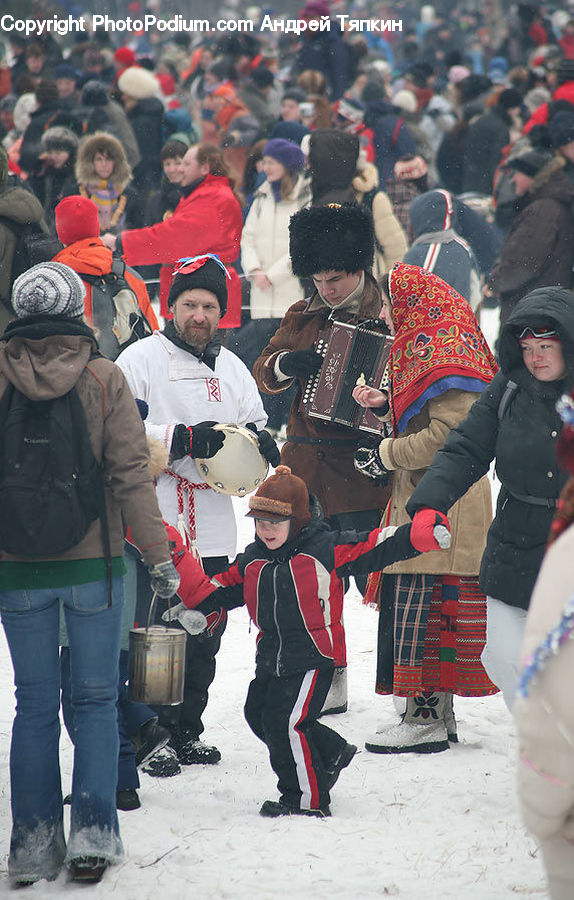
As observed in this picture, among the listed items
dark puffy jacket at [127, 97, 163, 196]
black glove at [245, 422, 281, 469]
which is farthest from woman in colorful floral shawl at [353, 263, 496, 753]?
dark puffy jacket at [127, 97, 163, 196]

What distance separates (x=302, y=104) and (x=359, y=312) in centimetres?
859

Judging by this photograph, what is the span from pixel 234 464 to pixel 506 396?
3.97 feet

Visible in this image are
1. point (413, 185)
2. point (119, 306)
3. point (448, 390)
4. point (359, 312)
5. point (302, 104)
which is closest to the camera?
point (448, 390)

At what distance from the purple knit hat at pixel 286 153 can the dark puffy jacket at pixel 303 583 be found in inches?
193

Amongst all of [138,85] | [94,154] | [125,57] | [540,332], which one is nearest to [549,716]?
[540,332]

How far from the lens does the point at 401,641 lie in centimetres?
487

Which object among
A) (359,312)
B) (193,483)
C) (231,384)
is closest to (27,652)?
(193,483)

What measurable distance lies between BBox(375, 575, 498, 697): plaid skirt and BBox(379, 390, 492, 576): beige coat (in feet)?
0.23

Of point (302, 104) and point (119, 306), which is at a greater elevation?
point (302, 104)

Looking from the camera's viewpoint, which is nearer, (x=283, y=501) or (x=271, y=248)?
(x=283, y=501)

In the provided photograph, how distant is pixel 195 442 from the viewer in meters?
4.70

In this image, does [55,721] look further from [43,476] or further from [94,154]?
[94,154]

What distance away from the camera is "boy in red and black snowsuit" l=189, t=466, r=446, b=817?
13.8 feet

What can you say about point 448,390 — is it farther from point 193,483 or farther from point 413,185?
point 413,185
